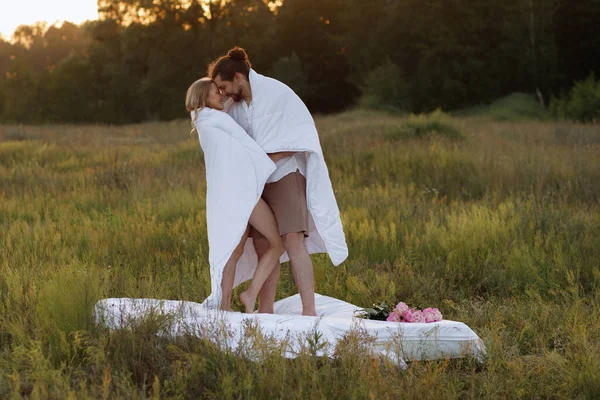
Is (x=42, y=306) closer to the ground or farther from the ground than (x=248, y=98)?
closer to the ground

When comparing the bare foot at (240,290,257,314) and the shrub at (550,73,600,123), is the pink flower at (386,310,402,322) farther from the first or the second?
the shrub at (550,73,600,123)

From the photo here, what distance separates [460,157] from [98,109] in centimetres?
4823

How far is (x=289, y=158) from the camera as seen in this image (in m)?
5.82

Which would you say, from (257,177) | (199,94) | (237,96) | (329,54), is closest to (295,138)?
(257,177)

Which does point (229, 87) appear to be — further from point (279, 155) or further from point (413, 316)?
point (413, 316)

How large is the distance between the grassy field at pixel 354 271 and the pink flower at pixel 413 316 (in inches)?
17.6

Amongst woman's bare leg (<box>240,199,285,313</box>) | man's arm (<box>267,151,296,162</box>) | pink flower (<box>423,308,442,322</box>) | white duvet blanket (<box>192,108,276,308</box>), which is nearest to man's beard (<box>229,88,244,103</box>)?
white duvet blanket (<box>192,108,276,308</box>)

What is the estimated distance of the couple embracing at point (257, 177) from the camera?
5535 mm

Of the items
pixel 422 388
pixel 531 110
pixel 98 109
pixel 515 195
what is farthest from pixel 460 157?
pixel 98 109

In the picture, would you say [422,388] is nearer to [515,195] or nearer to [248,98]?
[248,98]

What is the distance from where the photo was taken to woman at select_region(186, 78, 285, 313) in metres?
5.51

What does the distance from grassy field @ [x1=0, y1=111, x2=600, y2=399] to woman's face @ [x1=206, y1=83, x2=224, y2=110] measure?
1.55 metres

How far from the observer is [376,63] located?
50.7m

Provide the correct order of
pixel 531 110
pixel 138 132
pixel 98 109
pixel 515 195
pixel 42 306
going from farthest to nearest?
pixel 98 109, pixel 531 110, pixel 138 132, pixel 515 195, pixel 42 306
